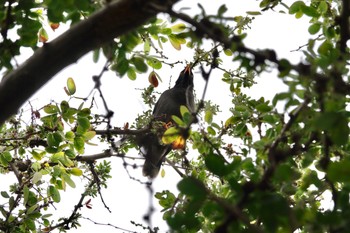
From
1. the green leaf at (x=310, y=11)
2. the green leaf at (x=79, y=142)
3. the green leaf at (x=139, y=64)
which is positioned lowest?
the green leaf at (x=139, y=64)

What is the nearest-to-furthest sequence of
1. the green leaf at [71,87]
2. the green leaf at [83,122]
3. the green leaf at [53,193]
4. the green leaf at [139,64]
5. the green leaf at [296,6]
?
the green leaf at [139,64], the green leaf at [296,6], the green leaf at [83,122], the green leaf at [71,87], the green leaf at [53,193]

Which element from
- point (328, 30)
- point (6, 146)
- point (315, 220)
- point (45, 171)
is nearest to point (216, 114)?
point (328, 30)

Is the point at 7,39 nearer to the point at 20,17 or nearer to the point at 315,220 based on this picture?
the point at 20,17

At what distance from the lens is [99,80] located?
1636mm

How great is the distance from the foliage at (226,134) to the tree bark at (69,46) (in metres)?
0.12

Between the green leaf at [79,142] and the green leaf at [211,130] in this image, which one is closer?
the green leaf at [211,130]

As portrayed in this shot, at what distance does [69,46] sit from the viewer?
153 centimetres

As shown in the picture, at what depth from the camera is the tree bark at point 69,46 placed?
1.50 m

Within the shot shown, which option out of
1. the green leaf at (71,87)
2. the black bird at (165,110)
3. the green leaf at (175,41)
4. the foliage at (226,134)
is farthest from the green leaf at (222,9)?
the black bird at (165,110)

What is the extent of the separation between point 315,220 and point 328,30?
1.80m

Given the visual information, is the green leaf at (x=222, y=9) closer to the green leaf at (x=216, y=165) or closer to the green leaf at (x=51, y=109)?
the green leaf at (x=216, y=165)

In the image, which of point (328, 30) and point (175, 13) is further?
point (328, 30)

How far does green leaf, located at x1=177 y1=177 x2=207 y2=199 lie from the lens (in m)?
1.24

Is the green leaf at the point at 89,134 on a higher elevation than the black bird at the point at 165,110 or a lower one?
lower
